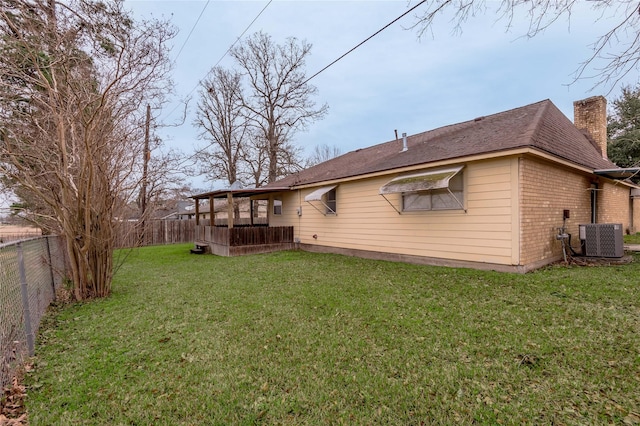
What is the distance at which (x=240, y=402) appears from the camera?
2422mm

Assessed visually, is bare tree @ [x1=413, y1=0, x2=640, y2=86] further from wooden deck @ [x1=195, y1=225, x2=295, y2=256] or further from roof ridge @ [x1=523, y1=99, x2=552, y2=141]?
wooden deck @ [x1=195, y1=225, x2=295, y2=256]

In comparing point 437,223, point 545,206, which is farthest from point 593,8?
point 437,223

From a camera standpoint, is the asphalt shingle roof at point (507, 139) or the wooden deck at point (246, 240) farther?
the wooden deck at point (246, 240)

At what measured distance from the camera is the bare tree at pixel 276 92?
831 inches

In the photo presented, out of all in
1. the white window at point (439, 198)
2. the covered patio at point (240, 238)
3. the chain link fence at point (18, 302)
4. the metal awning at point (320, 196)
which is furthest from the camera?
the covered patio at point (240, 238)

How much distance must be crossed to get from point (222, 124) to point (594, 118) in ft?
69.8

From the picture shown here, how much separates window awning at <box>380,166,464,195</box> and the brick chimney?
804 centimetres

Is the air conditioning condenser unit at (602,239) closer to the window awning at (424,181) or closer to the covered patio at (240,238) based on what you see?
the window awning at (424,181)

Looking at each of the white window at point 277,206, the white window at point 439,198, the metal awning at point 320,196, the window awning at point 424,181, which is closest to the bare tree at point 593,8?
the window awning at point 424,181

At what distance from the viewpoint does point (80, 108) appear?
4.64 metres

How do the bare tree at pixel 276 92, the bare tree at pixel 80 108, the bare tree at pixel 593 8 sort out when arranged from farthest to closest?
A: the bare tree at pixel 276 92 → the bare tree at pixel 80 108 → the bare tree at pixel 593 8

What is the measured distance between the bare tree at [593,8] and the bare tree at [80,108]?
4.41m

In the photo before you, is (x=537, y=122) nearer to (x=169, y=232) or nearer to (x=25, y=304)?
(x=25, y=304)

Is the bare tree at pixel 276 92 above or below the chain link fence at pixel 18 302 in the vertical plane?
above
